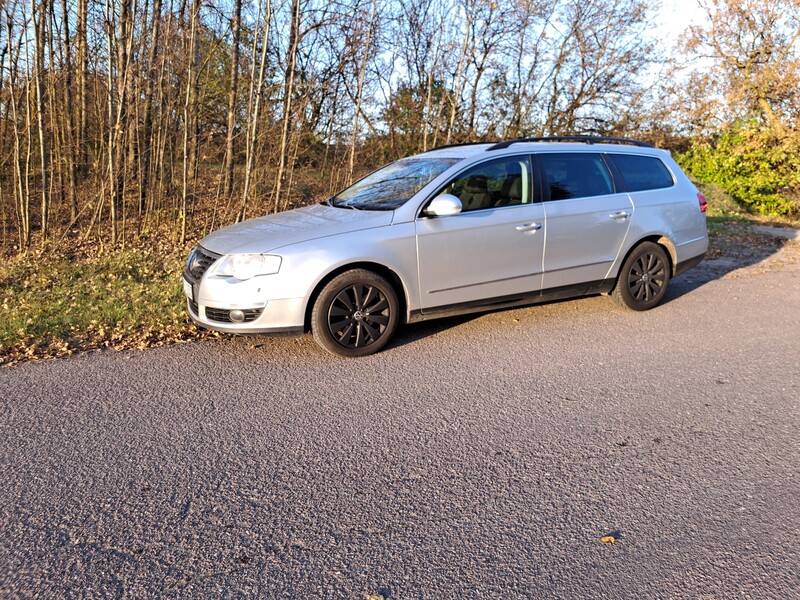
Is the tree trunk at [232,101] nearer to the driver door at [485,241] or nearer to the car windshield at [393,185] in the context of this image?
the car windshield at [393,185]

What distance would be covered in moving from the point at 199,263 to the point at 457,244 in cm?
220

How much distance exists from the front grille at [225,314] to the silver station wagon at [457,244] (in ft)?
0.04

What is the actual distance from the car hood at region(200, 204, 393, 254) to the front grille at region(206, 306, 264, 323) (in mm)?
460

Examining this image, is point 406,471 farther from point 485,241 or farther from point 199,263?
point 199,263

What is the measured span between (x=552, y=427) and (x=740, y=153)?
590 inches

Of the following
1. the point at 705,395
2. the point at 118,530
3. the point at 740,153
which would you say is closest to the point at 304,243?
the point at 118,530

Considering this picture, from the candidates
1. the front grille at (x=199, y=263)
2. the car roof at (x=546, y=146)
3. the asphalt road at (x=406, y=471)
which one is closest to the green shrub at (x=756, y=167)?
the car roof at (x=546, y=146)

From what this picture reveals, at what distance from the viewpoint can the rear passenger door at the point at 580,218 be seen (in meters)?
6.05

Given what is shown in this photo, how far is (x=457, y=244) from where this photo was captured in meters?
5.51

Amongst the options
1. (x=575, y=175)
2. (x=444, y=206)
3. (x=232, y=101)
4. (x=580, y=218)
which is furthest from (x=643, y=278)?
(x=232, y=101)

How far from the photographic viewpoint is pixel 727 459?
353 centimetres

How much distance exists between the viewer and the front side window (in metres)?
5.68

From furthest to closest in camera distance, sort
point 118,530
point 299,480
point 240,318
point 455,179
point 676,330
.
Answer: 1. point 676,330
2. point 455,179
3. point 240,318
4. point 299,480
5. point 118,530

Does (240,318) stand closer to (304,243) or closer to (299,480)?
(304,243)
